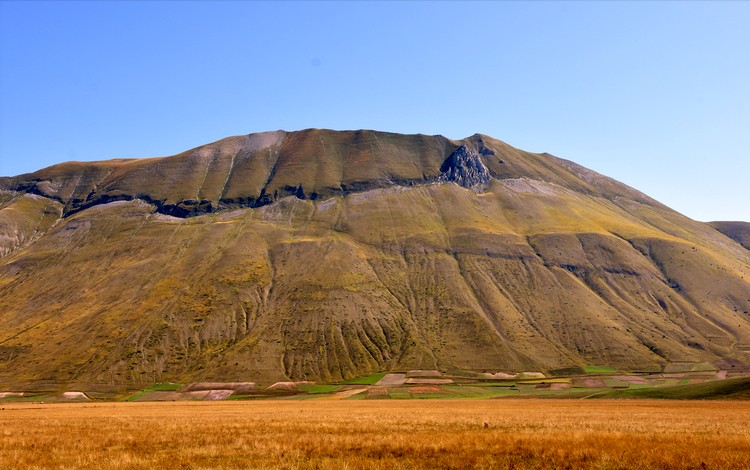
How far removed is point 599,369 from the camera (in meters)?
146

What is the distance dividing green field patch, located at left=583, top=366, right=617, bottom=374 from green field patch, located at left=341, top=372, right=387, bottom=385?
185ft

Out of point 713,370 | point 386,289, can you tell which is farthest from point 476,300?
point 713,370

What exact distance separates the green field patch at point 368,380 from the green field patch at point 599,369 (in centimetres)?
5624

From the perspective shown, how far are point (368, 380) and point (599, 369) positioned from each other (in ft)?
212

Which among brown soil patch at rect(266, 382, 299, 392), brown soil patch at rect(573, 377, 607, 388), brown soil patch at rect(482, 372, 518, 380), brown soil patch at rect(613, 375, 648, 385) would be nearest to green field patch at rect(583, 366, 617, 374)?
brown soil patch at rect(613, 375, 648, 385)

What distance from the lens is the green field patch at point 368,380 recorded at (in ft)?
445

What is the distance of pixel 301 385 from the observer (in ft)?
443

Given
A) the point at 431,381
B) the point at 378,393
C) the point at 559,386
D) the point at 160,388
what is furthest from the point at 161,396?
the point at 559,386

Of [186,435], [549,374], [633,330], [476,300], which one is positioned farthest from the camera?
[476,300]

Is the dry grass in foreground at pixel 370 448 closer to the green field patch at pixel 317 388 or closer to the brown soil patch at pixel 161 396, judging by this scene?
the brown soil patch at pixel 161 396

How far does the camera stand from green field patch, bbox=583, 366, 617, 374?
469 ft

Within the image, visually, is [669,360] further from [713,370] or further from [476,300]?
[476,300]

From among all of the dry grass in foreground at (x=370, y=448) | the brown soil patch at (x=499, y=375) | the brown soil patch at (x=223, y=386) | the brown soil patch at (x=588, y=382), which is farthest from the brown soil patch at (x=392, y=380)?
the dry grass in foreground at (x=370, y=448)

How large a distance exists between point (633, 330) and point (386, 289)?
8307 centimetres
